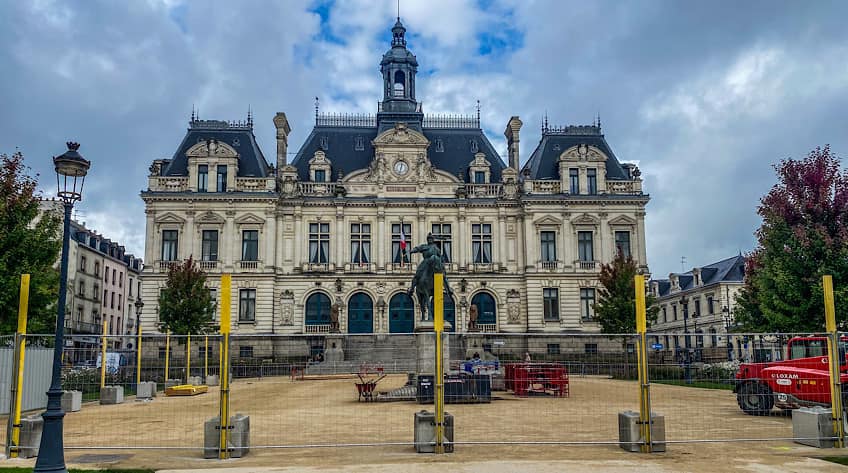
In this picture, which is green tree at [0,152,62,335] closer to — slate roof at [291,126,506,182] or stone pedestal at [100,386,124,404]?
stone pedestal at [100,386,124,404]

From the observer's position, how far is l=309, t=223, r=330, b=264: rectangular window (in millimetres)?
50625

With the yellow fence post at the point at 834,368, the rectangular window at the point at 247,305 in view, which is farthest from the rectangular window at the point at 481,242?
the yellow fence post at the point at 834,368

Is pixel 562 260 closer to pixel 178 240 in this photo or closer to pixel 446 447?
pixel 178 240

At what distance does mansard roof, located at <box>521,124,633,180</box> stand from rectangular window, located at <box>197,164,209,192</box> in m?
22.3

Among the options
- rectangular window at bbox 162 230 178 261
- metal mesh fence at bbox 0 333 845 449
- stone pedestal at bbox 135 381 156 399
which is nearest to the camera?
metal mesh fence at bbox 0 333 845 449

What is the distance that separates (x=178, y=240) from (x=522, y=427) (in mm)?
39559

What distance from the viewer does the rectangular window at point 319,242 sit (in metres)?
50.6

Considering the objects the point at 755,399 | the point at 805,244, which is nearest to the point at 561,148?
the point at 805,244

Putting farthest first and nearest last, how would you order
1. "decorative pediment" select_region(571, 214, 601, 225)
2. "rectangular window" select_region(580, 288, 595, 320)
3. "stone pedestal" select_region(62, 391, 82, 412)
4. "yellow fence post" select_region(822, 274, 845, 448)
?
"decorative pediment" select_region(571, 214, 601, 225) < "rectangular window" select_region(580, 288, 595, 320) < "stone pedestal" select_region(62, 391, 82, 412) < "yellow fence post" select_region(822, 274, 845, 448)

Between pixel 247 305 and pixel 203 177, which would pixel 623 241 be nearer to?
pixel 247 305

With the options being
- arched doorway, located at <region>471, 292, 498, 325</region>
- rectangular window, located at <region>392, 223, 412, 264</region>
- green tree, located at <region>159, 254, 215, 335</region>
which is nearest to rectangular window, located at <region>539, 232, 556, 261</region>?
arched doorway, located at <region>471, 292, 498, 325</region>

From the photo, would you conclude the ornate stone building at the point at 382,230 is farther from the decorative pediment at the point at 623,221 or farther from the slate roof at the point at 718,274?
the slate roof at the point at 718,274

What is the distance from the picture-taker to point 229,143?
52.2 meters

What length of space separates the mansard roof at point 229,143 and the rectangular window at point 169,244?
13.7 feet
